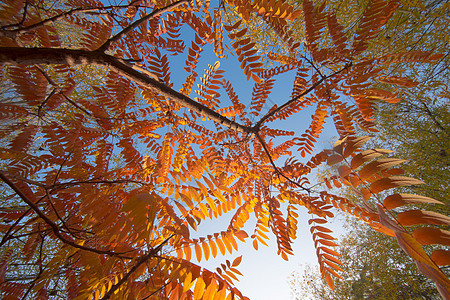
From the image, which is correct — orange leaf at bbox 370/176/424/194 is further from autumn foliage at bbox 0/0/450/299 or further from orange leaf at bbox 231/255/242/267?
orange leaf at bbox 231/255/242/267

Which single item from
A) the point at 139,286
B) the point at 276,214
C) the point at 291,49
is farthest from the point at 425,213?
the point at 139,286

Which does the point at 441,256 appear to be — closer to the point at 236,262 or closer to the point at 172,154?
the point at 236,262

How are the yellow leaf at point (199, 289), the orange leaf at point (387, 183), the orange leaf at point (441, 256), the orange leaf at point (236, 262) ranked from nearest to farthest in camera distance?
the orange leaf at point (441, 256)
the orange leaf at point (387, 183)
the yellow leaf at point (199, 289)
the orange leaf at point (236, 262)

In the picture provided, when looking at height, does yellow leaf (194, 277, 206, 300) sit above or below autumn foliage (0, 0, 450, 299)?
below

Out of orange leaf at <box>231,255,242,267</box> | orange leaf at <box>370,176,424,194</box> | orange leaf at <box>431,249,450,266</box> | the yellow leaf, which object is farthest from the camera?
orange leaf at <box>231,255,242,267</box>

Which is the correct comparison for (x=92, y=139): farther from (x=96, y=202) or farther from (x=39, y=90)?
(x=96, y=202)

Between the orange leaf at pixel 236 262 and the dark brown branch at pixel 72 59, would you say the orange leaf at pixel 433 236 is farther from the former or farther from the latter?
the dark brown branch at pixel 72 59

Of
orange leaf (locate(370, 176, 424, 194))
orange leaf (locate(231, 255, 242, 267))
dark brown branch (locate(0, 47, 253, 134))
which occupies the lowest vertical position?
orange leaf (locate(231, 255, 242, 267))

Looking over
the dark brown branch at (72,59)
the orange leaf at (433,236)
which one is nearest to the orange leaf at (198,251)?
the dark brown branch at (72,59)

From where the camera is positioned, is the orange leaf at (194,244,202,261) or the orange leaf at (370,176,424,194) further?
the orange leaf at (194,244,202,261)

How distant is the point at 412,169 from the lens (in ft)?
11.4

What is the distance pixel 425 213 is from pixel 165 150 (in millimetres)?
1251

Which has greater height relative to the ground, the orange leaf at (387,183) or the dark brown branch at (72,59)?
the dark brown branch at (72,59)

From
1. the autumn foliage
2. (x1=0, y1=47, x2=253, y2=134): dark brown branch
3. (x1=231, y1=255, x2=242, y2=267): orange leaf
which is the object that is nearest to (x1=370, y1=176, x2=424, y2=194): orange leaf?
the autumn foliage
